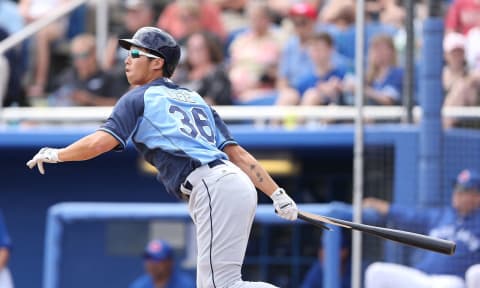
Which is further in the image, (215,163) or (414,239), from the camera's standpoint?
(414,239)

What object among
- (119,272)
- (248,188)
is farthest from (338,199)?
(248,188)

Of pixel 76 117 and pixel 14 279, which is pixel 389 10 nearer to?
pixel 76 117

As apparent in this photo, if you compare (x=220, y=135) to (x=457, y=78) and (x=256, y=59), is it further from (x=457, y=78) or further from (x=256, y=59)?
(x=256, y=59)

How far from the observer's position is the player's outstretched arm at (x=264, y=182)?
232 inches

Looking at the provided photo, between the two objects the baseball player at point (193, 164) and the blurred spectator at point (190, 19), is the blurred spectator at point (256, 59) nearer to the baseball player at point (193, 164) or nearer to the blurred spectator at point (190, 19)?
the blurred spectator at point (190, 19)

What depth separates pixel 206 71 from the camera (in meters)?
10.0

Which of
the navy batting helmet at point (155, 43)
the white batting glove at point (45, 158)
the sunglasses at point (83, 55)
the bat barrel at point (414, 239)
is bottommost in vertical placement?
the bat barrel at point (414, 239)

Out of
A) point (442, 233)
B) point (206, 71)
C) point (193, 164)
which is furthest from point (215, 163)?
point (206, 71)

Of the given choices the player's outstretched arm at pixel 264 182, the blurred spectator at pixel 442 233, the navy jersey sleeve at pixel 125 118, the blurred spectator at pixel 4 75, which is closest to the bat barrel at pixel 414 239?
the player's outstretched arm at pixel 264 182

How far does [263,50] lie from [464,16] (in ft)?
5.51

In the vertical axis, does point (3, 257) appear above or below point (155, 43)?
below

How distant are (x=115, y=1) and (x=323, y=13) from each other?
7.32 feet

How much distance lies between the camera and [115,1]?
1183 centimetres

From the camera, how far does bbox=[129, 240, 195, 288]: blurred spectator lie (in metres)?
8.86
